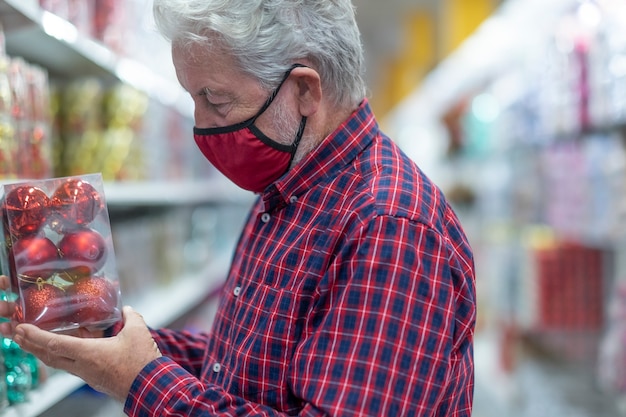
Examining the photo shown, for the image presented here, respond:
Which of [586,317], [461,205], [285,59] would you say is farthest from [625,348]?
[461,205]

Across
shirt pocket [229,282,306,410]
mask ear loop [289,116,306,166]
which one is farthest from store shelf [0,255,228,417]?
mask ear loop [289,116,306,166]

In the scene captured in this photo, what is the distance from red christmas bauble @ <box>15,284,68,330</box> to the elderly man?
0.12 ft

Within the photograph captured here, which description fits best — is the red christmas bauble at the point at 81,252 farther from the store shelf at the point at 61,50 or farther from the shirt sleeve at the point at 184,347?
the store shelf at the point at 61,50

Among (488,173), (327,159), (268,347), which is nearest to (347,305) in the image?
(268,347)

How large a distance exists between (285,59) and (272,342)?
0.53 m

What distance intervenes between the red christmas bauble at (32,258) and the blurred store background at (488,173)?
12.3 inches

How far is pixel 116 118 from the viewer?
2840 mm

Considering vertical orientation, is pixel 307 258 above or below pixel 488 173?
below

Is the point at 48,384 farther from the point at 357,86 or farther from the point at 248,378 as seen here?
the point at 357,86

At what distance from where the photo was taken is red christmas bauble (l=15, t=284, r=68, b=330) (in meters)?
1.27

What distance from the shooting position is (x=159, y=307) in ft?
10.3


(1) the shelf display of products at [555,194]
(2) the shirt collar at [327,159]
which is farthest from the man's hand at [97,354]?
(1) the shelf display of products at [555,194]

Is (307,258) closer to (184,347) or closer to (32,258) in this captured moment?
(32,258)

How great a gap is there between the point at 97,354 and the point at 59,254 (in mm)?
194
